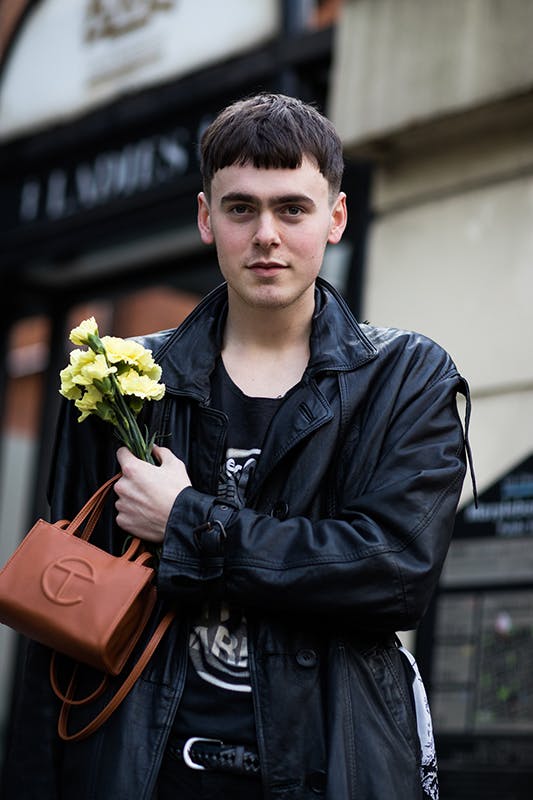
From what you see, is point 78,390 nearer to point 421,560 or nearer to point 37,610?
point 37,610

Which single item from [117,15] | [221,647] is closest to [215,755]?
[221,647]

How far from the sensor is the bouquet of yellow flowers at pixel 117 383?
2.75 m

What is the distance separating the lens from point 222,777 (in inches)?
101

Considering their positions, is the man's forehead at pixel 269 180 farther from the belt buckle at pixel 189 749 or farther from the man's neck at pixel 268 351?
the belt buckle at pixel 189 749

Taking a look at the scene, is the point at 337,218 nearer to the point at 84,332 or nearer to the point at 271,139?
the point at 271,139

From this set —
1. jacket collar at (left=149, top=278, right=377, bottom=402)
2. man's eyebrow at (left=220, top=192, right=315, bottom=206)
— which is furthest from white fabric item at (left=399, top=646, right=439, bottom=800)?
man's eyebrow at (left=220, top=192, right=315, bottom=206)

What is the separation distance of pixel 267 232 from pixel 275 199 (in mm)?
72

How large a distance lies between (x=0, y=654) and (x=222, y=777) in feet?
20.9

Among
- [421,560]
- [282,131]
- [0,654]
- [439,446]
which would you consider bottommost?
[0,654]

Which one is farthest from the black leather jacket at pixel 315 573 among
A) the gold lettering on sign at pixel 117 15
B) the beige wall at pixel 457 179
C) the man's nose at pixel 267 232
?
the gold lettering on sign at pixel 117 15

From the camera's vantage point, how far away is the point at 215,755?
Answer: 257cm

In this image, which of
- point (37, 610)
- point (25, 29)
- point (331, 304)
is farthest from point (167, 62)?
point (37, 610)

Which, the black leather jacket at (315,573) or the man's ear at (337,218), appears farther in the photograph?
the man's ear at (337,218)

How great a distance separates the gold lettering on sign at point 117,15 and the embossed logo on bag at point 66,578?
5715 millimetres
